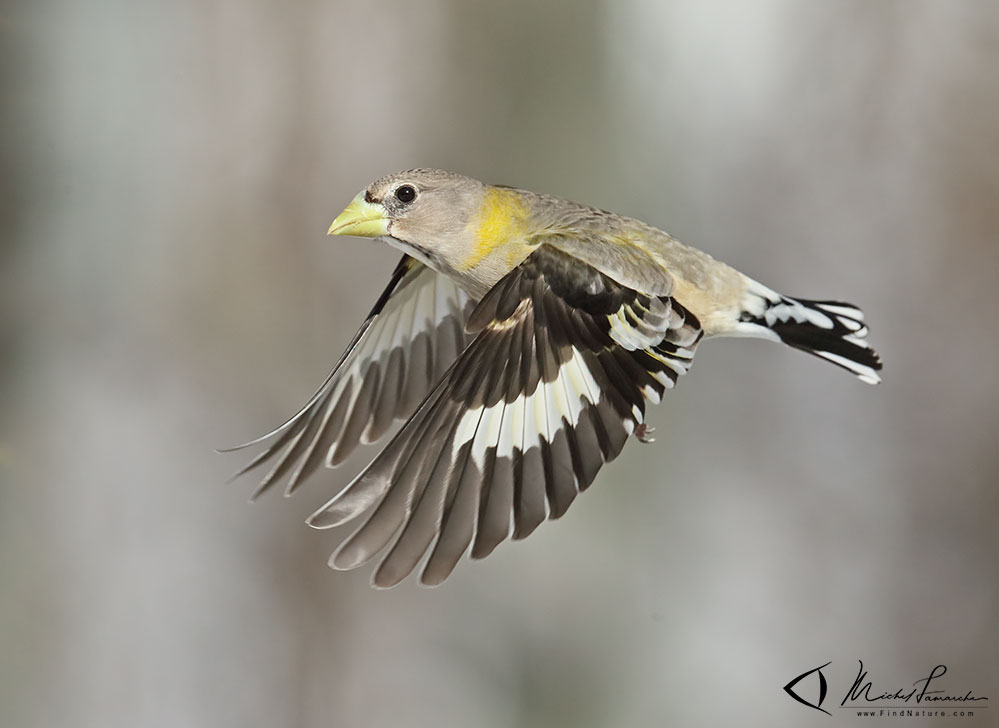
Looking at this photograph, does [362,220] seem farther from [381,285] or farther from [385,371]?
[381,285]

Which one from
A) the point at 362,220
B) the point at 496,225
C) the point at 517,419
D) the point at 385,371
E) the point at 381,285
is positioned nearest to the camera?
the point at 517,419

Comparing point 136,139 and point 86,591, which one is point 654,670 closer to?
point 86,591

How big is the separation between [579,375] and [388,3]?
2.04 m

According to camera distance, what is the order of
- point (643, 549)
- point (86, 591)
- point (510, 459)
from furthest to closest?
point (643, 549) < point (86, 591) < point (510, 459)

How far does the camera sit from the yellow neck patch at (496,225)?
1571 millimetres

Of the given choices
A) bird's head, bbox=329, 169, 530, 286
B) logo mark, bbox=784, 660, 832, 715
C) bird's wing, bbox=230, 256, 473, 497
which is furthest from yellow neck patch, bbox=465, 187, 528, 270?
logo mark, bbox=784, 660, 832, 715

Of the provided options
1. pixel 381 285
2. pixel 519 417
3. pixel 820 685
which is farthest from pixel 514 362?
pixel 820 685

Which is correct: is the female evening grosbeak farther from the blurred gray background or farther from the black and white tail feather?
the blurred gray background

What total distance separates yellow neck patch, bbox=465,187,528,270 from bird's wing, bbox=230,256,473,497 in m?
0.25

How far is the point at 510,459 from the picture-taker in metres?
1.29

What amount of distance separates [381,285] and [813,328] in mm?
1501

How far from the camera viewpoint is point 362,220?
148 cm

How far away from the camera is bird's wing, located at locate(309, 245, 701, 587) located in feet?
3.93

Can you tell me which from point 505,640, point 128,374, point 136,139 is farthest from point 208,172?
point 505,640
